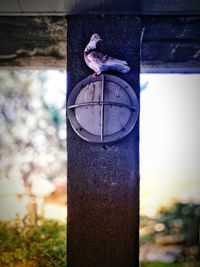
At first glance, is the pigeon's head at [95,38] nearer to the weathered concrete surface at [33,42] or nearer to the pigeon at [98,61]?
the pigeon at [98,61]

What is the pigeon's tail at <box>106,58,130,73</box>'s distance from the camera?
3693 millimetres

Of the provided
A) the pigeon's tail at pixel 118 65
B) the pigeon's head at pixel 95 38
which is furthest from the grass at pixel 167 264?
the pigeon's head at pixel 95 38

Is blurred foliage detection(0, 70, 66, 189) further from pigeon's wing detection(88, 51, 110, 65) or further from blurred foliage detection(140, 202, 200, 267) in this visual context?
pigeon's wing detection(88, 51, 110, 65)

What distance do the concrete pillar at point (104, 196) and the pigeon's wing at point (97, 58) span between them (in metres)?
0.23

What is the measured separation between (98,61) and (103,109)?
1.79 feet

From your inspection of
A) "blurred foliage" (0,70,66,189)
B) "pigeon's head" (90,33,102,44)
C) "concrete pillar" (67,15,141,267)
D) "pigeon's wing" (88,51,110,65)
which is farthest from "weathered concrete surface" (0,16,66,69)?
"blurred foliage" (0,70,66,189)

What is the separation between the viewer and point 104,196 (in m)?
3.69

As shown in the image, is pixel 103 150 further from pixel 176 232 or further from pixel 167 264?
pixel 176 232

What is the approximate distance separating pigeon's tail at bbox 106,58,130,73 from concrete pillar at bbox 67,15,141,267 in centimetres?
11

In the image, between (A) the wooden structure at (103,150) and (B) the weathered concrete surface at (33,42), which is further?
(B) the weathered concrete surface at (33,42)

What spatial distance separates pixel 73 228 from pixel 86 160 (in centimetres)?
78

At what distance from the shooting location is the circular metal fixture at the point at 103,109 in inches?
146

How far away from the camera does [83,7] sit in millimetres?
3826

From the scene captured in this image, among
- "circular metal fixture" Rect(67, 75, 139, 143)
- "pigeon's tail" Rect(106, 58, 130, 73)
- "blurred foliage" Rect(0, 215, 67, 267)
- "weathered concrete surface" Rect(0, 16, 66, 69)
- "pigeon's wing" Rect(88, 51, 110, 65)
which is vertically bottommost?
"blurred foliage" Rect(0, 215, 67, 267)
